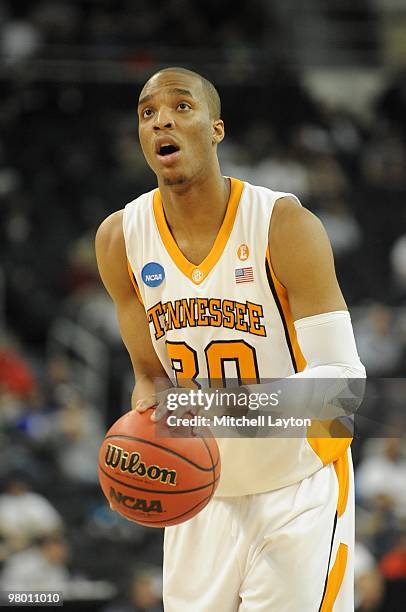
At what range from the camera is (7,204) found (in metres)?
11.4

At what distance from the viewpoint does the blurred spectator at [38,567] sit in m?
7.60

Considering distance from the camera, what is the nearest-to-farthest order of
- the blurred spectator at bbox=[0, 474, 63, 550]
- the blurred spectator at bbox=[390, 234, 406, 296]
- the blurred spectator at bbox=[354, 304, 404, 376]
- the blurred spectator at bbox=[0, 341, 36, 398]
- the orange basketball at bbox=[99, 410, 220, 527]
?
the orange basketball at bbox=[99, 410, 220, 527], the blurred spectator at bbox=[0, 474, 63, 550], the blurred spectator at bbox=[0, 341, 36, 398], the blurred spectator at bbox=[354, 304, 404, 376], the blurred spectator at bbox=[390, 234, 406, 296]

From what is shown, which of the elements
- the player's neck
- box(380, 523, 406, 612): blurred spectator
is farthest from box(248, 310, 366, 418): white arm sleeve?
box(380, 523, 406, 612): blurred spectator

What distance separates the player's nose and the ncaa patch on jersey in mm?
500

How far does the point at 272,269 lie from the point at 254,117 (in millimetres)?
8630

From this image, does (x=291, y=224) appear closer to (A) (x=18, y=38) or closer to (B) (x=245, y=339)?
(B) (x=245, y=339)

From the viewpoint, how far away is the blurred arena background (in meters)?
8.69

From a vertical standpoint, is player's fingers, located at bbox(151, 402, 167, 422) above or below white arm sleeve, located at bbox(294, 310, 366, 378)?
below

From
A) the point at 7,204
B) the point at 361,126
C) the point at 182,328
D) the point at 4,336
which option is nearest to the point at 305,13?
the point at 361,126

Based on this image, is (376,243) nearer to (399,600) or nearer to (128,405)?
(128,405)

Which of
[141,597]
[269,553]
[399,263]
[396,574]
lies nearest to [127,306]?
[269,553]

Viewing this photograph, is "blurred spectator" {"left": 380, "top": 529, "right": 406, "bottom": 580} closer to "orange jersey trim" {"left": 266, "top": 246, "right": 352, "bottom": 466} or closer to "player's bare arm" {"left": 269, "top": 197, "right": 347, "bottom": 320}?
"orange jersey trim" {"left": 266, "top": 246, "right": 352, "bottom": 466}

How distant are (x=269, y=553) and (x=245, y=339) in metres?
0.73

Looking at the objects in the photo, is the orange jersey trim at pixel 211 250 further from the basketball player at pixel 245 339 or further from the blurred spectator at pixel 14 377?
the blurred spectator at pixel 14 377
